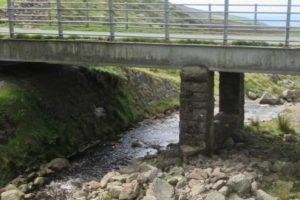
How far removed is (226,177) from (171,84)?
895 inches

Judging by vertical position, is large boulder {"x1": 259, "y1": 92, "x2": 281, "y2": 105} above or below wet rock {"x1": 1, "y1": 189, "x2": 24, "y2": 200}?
above

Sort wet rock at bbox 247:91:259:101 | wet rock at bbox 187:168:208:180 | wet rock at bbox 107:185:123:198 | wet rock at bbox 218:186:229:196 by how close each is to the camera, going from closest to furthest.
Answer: wet rock at bbox 218:186:229:196 < wet rock at bbox 107:185:123:198 < wet rock at bbox 187:168:208:180 < wet rock at bbox 247:91:259:101

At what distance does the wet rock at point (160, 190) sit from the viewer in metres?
19.5

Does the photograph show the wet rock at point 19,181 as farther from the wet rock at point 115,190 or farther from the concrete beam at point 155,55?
the concrete beam at point 155,55

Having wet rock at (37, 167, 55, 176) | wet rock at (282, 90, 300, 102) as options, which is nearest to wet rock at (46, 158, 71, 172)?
wet rock at (37, 167, 55, 176)

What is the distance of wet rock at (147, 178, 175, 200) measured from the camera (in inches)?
767

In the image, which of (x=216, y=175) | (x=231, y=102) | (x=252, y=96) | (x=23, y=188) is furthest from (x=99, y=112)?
(x=252, y=96)

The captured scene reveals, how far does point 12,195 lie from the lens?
20.6m

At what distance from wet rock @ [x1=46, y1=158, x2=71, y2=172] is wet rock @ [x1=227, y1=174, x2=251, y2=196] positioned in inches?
331

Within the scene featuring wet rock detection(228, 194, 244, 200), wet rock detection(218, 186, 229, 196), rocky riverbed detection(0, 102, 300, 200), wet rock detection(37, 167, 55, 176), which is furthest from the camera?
wet rock detection(37, 167, 55, 176)

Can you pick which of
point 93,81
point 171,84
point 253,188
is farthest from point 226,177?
point 171,84

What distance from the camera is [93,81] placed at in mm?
32906

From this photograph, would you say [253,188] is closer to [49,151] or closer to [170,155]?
[170,155]

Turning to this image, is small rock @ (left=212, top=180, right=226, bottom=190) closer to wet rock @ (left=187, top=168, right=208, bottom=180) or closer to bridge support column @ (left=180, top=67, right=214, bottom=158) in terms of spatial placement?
wet rock @ (left=187, top=168, right=208, bottom=180)
